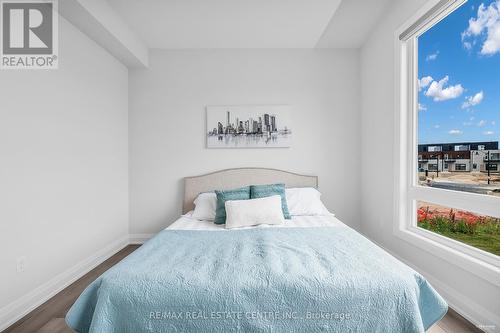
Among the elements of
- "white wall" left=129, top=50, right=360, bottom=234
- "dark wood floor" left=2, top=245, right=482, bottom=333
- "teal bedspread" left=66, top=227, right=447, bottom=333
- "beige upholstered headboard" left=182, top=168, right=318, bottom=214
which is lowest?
"dark wood floor" left=2, top=245, right=482, bottom=333

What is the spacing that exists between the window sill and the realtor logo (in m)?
3.61

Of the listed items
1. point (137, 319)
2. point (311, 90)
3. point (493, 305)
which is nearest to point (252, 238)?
point (137, 319)

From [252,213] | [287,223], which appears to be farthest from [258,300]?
[287,223]

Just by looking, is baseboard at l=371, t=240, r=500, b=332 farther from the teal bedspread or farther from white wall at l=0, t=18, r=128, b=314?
white wall at l=0, t=18, r=128, b=314

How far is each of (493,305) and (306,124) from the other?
2.50 metres

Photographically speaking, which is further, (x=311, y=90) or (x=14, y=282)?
(x=311, y=90)

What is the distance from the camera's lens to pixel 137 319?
1393mm

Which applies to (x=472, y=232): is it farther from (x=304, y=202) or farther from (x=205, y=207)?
(x=205, y=207)

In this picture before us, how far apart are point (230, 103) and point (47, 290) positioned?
2.72 m

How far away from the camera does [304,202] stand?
3162 millimetres

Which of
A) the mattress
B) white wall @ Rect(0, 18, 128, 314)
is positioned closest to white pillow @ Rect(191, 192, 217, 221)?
the mattress

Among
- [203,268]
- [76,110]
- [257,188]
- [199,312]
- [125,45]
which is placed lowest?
[199,312]

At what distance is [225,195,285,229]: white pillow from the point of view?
2635mm

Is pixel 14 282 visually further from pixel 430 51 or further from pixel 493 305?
pixel 430 51
